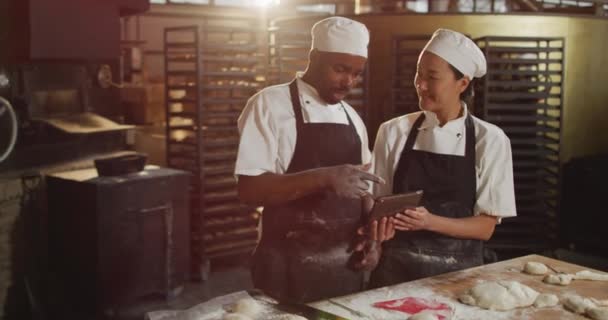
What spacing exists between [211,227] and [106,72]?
1.70 meters

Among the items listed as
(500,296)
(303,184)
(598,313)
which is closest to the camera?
(598,313)

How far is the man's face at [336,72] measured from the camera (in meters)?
2.61

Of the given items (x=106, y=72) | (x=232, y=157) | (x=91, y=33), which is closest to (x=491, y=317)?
(x=232, y=157)

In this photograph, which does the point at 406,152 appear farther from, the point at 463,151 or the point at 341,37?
the point at 341,37

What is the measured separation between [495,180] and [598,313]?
75 cm

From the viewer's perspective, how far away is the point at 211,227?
572cm

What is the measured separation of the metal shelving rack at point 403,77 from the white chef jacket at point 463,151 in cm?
290

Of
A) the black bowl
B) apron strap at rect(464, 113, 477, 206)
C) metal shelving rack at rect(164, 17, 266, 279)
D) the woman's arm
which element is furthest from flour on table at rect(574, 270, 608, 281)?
metal shelving rack at rect(164, 17, 266, 279)

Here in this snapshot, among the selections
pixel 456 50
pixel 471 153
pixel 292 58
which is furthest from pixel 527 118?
pixel 456 50

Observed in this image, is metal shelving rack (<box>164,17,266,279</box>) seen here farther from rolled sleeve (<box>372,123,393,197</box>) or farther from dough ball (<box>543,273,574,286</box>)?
dough ball (<box>543,273,574,286</box>)

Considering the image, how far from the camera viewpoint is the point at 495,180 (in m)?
2.68

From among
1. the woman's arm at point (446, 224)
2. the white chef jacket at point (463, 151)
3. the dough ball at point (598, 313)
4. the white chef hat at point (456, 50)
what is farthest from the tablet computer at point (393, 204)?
the dough ball at point (598, 313)

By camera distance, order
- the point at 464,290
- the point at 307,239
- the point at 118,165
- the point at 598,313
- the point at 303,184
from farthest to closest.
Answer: the point at 118,165
the point at 307,239
the point at 303,184
the point at 464,290
the point at 598,313

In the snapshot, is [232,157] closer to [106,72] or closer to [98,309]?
[106,72]
